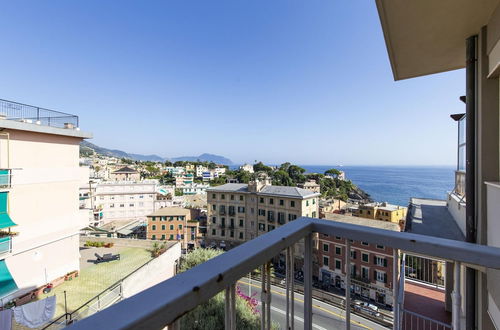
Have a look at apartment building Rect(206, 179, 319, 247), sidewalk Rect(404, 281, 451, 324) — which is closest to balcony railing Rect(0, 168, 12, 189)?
sidewalk Rect(404, 281, 451, 324)

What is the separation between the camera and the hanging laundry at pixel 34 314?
5.20 meters

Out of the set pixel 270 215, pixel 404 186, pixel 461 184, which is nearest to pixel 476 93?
pixel 461 184

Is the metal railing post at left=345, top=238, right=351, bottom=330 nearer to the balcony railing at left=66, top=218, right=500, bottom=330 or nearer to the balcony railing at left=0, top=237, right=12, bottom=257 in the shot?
the balcony railing at left=66, top=218, right=500, bottom=330

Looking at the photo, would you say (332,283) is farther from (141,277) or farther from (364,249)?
(141,277)

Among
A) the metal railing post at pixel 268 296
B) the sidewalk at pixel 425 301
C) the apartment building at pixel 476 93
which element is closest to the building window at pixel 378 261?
the sidewalk at pixel 425 301

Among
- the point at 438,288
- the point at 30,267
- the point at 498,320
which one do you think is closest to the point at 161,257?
the point at 30,267

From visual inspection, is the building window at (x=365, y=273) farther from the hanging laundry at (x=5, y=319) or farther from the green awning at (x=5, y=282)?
the green awning at (x=5, y=282)

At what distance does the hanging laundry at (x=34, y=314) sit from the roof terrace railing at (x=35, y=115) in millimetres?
4866

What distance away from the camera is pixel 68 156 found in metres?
7.80

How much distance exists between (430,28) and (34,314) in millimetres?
8719

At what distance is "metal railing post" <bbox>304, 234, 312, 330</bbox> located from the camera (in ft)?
3.25

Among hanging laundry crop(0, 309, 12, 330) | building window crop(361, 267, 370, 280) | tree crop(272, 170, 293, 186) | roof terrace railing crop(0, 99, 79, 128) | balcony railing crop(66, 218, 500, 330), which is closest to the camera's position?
balcony railing crop(66, 218, 500, 330)

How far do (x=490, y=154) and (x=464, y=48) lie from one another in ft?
3.88

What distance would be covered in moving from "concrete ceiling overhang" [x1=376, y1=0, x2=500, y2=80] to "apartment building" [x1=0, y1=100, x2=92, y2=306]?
331 inches
